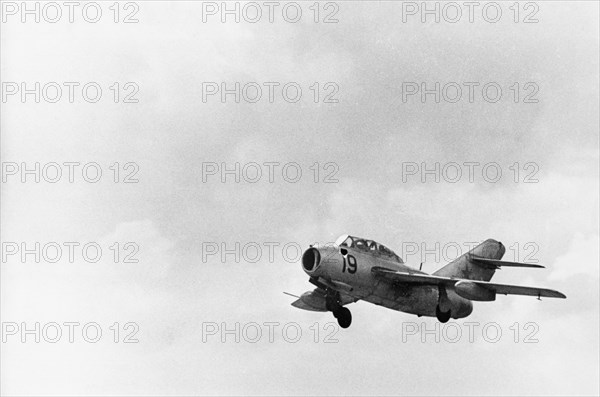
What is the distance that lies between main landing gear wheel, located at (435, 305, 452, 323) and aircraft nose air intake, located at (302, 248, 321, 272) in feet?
22.4

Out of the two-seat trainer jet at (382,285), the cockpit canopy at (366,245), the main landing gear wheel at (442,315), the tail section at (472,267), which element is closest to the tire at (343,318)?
the two-seat trainer jet at (382,285)

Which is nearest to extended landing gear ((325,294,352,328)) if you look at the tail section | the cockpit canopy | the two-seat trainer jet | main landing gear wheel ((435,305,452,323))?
the two-seat trainer jet

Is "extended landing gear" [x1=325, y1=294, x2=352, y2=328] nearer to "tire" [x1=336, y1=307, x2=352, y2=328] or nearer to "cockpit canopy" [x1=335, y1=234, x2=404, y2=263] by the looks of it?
"tire" [x1=336, y1=307, x2=352, y2=328]

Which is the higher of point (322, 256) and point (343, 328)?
point (322, 256)

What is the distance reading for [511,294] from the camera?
38.4 meters

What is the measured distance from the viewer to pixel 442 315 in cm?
4047

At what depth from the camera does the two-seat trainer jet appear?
3694 centimetres

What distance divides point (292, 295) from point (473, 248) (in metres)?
10.1

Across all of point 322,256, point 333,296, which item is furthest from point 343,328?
point 322,256

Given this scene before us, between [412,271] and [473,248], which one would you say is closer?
[412,271]

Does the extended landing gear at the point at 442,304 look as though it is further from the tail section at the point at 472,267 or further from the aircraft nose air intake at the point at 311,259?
the aircraft nose air intake at the point at 311,259

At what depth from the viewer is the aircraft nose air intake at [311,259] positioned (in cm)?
3647

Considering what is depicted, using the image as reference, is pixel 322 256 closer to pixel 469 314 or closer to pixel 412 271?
pixel 412 271

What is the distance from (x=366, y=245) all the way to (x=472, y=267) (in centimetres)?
867
